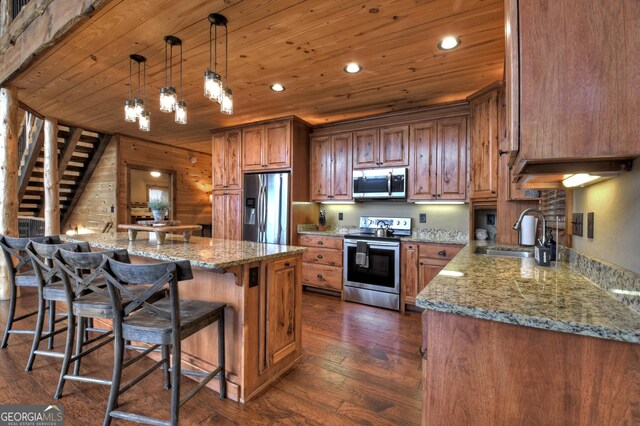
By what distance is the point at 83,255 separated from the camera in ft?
5.47

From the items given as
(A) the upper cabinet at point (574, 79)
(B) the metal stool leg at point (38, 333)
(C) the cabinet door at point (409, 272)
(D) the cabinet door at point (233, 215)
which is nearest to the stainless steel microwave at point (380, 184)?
(C) the cabinet door at point (409, 272)

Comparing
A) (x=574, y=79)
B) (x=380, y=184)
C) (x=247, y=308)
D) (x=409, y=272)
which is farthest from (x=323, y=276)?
(x=574, y=79)

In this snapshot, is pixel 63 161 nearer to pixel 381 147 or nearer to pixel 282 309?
pixel 381 147

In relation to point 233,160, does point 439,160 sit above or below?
below

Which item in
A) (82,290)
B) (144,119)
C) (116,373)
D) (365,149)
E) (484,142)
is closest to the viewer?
(116,373)

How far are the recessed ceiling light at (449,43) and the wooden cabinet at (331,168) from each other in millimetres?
1892

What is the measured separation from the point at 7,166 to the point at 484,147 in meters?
5.42

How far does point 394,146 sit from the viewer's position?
→ 3.90m

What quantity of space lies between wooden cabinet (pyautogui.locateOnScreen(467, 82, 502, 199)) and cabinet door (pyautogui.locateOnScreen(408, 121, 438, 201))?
45 centimetres

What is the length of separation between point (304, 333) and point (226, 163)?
3052 mm

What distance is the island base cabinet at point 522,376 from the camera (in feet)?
2.62

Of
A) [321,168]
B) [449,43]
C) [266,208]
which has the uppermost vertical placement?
[449,43]

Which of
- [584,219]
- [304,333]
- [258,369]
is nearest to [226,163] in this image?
[304,333]

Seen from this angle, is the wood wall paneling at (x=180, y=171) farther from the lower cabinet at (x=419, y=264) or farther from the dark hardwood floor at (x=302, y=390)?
the lower cabinet at (x=419, y=264)
